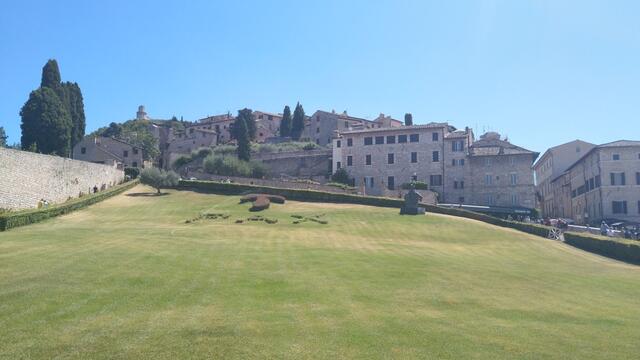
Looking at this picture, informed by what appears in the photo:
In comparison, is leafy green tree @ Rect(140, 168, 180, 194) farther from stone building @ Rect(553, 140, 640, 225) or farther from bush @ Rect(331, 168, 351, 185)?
stone building @ Rect(553, 140, 640, 225)

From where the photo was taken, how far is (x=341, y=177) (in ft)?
305

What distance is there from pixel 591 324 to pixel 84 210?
2052 inches

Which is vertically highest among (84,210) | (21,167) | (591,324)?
(21,167)

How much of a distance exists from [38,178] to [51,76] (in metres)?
35.2

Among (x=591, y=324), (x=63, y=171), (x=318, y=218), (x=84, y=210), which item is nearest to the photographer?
(x=591, y=324)

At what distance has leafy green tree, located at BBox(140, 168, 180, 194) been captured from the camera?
3009 inches

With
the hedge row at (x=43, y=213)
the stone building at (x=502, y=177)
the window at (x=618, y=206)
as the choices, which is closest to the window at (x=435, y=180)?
the stone building at (x=502, y=177)

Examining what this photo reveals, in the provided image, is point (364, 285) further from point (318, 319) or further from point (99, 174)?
point (99, 174)

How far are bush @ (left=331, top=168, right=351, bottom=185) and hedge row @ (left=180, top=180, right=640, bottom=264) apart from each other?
2093cm

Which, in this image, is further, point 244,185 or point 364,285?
point 244,185

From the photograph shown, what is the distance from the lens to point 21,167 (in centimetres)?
5428

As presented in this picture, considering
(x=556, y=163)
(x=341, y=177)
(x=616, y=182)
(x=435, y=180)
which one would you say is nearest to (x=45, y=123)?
(x=341, y=177)

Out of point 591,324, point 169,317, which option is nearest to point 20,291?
point 169,317

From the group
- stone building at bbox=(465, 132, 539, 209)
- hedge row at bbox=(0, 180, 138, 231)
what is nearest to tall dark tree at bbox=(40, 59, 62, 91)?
hedge row at bbox=(0, 180, 138, 231)
